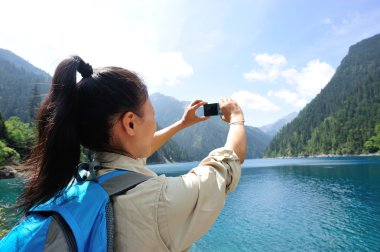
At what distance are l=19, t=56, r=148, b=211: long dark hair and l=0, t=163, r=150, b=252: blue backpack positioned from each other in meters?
0.22

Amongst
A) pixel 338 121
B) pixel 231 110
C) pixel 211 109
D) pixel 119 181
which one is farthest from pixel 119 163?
pixel 338 121

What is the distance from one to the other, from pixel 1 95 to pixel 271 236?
14628 centimetres

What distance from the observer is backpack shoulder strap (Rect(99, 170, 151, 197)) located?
40.5 inches

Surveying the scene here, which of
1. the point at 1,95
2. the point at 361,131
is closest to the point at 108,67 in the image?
the point at 361,131

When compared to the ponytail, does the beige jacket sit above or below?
below

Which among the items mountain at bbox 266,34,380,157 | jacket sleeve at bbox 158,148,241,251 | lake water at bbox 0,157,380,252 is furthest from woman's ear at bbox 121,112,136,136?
mountain at bbox 266,34,380,157

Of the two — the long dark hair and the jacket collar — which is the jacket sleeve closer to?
the jacket collar

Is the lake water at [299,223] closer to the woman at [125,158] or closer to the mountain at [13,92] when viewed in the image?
the woman at [125,158]

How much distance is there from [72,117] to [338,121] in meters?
161

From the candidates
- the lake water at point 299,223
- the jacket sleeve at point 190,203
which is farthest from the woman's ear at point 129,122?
the lake water at point 299,223

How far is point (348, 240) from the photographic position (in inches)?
619

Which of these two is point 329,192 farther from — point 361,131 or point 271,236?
point 361,131

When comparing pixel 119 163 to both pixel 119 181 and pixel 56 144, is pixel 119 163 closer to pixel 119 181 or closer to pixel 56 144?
pixel 119 181

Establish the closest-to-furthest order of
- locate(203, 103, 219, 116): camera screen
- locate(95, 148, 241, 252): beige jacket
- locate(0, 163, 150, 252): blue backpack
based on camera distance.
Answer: locate(0, 163, 150, 252): blue backpack → locate(95, 148, 241, 252): beige jacket → locate(203, 103, 219, 116): camera screen
